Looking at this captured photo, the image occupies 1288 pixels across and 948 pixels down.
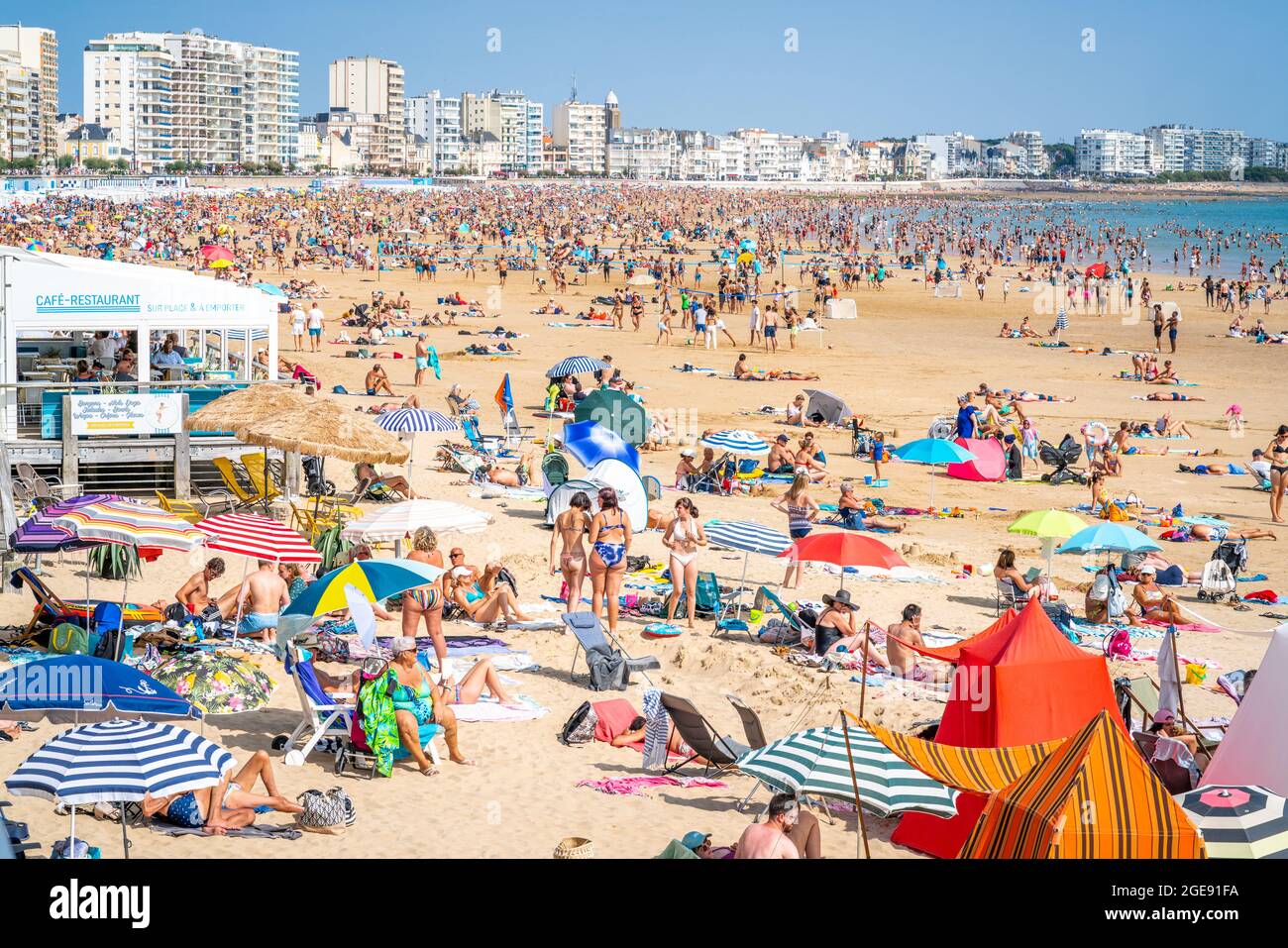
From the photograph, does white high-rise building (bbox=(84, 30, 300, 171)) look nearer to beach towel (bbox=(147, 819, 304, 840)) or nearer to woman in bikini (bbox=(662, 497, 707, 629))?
woman in bikini (bbox=(662, 497, 707, 629))

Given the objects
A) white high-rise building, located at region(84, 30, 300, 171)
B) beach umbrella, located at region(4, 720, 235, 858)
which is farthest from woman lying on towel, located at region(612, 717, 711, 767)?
white high-rise building, located at region(84, 30, 300, 171)

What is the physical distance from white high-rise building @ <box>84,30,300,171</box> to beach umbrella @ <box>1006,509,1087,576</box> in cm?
16542

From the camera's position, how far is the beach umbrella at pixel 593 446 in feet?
46.8

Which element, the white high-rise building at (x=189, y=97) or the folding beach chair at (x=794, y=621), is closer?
the folding beach chair at (x=794, y=621)

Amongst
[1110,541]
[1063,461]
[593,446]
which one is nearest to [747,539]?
[1110,541]

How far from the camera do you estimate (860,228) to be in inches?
3548

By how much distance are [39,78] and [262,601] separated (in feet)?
623

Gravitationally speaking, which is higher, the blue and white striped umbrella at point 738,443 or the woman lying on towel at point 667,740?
the blue and white striped umbrella at point 738,443

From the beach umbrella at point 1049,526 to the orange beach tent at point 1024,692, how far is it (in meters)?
4.06

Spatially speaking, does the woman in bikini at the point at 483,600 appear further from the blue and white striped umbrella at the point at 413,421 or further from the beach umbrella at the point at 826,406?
the beach umbrella at the point at 826,406

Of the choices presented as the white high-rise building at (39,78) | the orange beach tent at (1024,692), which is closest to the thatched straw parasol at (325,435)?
the orange beach tent at (1024,692)

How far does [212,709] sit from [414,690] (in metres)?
1.30

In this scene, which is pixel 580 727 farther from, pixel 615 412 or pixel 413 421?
pixel 615 412

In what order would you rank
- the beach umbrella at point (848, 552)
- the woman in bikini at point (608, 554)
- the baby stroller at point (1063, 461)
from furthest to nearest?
the baby stroller at point (1063, 461) < the woman in bikini at point (608, 554) < the beach umbrella at point (848, 552)
